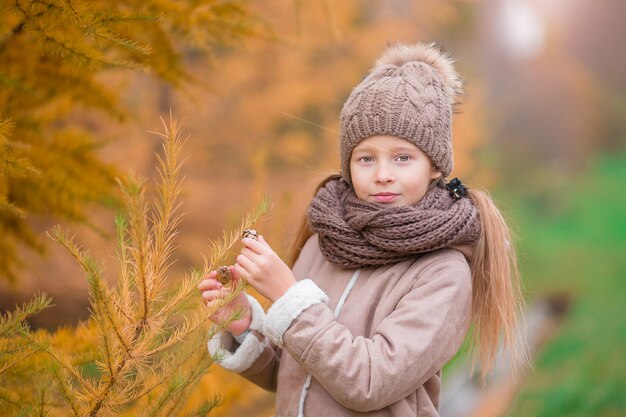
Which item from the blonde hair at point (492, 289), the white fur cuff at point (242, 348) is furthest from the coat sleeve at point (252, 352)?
the blonde hair at point (492, 289)

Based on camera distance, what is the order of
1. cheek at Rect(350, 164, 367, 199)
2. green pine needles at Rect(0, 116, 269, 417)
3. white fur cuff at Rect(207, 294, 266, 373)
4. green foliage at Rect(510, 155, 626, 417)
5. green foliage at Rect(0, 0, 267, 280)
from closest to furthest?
green pine needles at Rect(0, 116, 269, 417)
cheek at Rect(350, 164, 367, 199)
white fur cuff at Rect(207, 294, 266, 373)
green foliage at Rect(0, 0, 267, 280)
green foliage at Rect(510, 155, 626, 417)

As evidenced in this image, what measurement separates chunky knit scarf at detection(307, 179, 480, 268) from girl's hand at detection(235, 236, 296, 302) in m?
0.20

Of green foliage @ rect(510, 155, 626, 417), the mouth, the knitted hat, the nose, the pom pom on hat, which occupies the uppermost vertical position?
the pom pom on hat

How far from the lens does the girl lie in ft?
5.18

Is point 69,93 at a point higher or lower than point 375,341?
higher

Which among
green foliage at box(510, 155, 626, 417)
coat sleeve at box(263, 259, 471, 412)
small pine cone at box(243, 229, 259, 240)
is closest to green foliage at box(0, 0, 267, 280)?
small pine cone at box(243, 229, 259, 240)

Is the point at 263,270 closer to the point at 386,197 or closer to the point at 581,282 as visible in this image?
the point at 386,197

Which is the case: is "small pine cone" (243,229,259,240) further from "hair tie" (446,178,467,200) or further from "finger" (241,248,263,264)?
"hair tie" (446,178,467,200)

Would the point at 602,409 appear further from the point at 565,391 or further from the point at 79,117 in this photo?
the point at 79,117

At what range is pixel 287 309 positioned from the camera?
5.21ft

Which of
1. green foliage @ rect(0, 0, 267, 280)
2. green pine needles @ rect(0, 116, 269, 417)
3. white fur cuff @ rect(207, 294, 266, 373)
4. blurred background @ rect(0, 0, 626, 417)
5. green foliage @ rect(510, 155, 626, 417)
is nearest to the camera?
green pine needles @ rect(0, 116, 269, 417)

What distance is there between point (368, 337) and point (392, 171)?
428 mm

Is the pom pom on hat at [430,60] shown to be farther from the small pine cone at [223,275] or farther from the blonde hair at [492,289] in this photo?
the small pine cone at [223,275]

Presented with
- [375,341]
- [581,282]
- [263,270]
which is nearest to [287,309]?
[263,270]
